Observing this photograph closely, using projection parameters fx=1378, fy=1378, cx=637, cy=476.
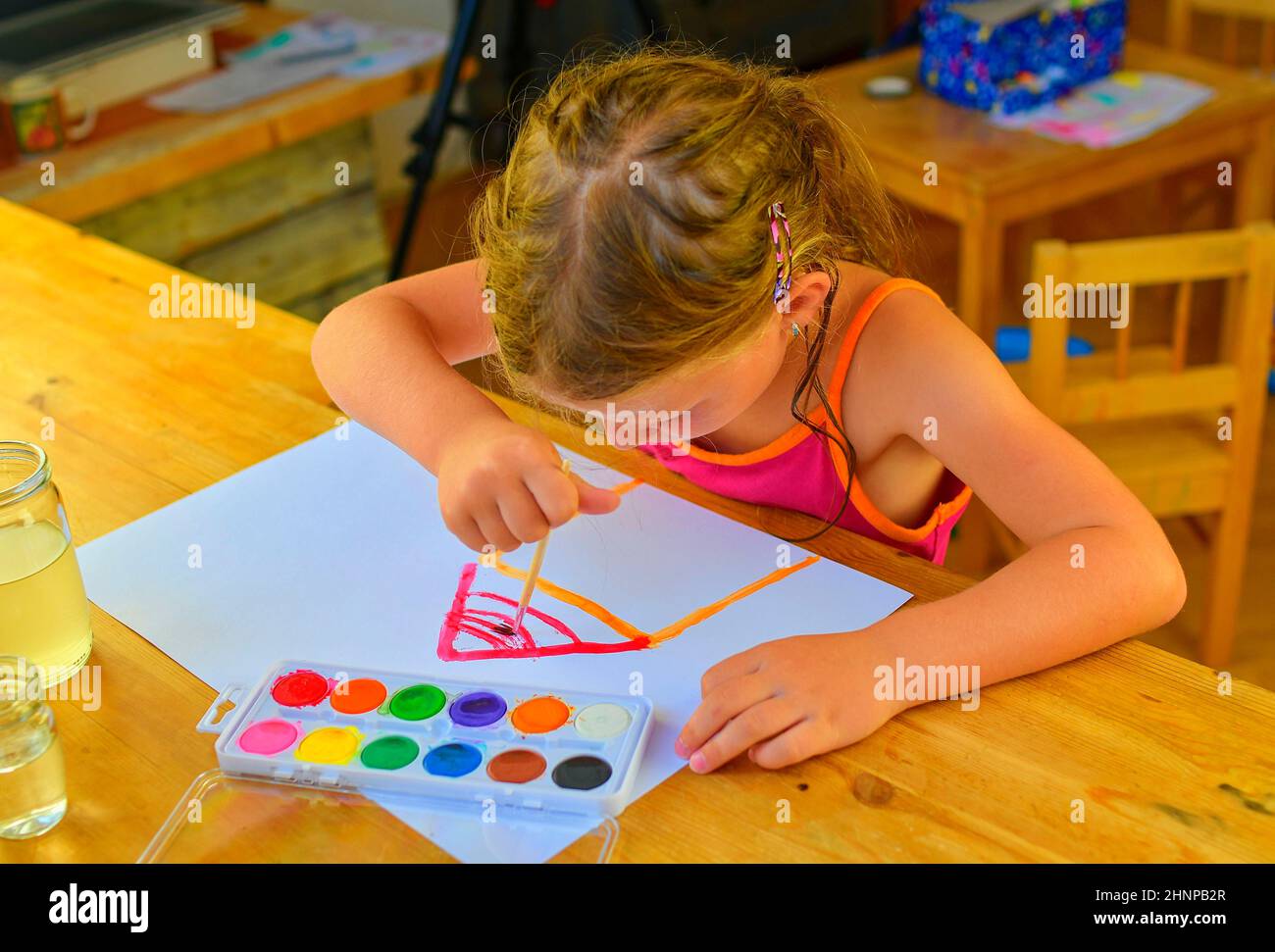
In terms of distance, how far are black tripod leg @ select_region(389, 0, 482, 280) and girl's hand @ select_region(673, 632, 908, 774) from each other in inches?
66.9

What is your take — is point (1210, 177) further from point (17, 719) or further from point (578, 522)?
point (17, 719)

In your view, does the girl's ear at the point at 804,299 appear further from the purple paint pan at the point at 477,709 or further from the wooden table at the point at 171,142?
the wooden table at the point at 171,142

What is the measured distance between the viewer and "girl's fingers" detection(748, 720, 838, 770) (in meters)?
0.71

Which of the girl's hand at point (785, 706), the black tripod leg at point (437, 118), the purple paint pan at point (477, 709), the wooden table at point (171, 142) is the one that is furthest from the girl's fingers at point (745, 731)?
the black tripod leg at point (437, 118)

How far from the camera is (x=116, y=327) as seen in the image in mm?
1230

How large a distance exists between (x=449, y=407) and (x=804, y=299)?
0.26 metres

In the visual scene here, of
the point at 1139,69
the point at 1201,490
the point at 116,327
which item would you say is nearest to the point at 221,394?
the point at 116,327

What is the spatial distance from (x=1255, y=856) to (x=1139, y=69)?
190 centimetres

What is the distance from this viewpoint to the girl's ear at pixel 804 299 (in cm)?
88

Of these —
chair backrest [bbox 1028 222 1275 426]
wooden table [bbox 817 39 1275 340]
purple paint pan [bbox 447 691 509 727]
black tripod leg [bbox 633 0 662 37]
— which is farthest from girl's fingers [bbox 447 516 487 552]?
black tripod leg [bbox 633 0 662 37]

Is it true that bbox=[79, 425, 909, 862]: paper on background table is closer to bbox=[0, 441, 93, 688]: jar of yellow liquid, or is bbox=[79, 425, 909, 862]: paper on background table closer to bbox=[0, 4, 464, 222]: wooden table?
bbox=[0, 441, 93, 688]: jar of yellow liquid

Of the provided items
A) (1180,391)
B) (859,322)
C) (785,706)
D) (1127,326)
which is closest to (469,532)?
(785,706)

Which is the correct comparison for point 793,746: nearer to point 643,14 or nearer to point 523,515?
point 523,515

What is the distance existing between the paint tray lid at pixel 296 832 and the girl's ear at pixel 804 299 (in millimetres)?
360
